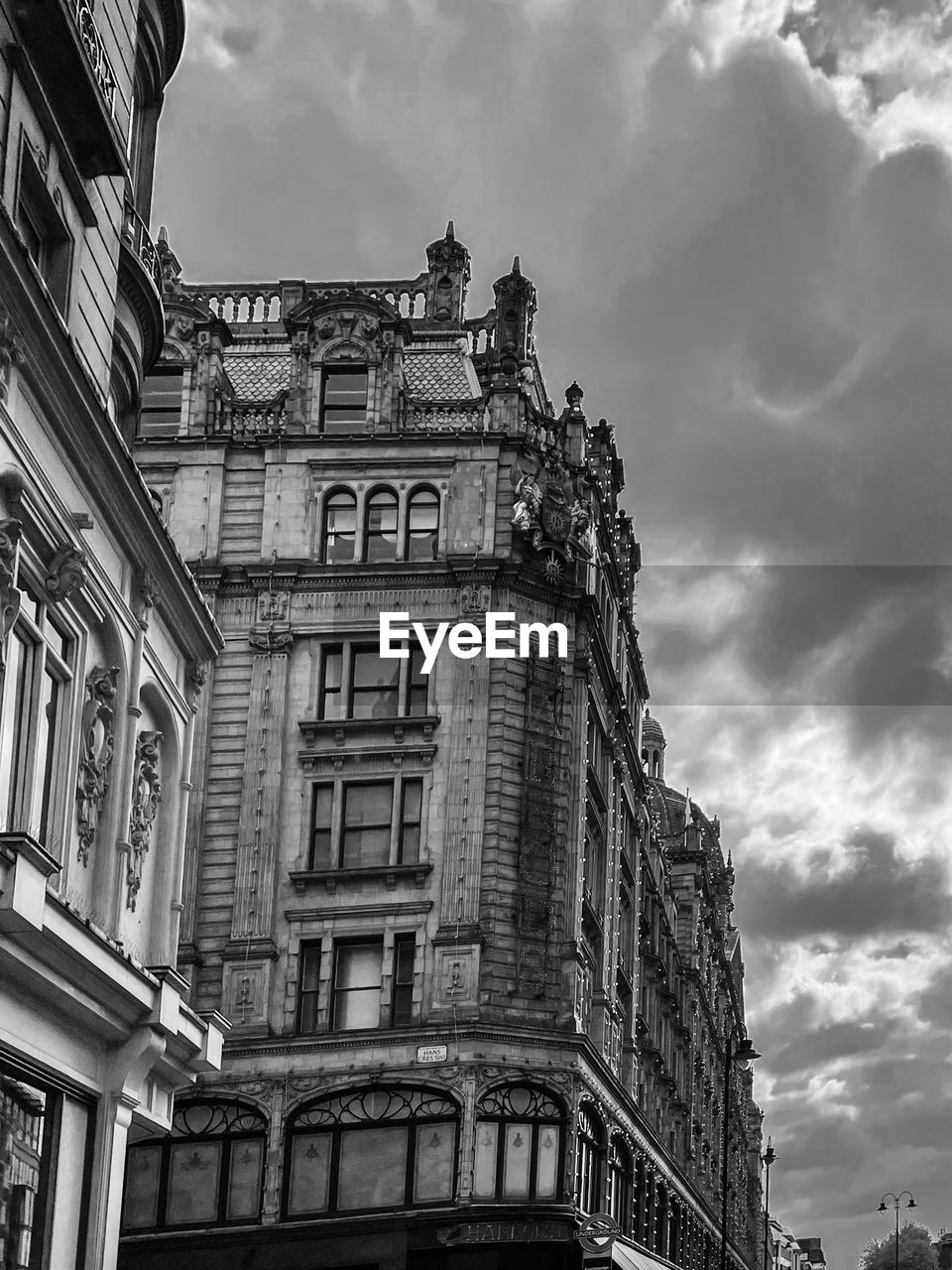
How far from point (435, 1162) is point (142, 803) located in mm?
22907

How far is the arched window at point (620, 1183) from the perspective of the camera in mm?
56281

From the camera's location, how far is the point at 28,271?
2192cm

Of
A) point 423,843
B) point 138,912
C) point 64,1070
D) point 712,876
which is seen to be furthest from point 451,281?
point 712,876

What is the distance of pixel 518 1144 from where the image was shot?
49.8 m

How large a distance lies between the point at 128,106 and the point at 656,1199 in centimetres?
4744

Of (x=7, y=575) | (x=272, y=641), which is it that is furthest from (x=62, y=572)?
(x=272, y=641)

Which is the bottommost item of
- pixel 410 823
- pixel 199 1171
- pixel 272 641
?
pixel 199 1171

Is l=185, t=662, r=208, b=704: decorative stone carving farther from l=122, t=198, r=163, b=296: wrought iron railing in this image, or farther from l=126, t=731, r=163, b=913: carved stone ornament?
l=122, t=198, r=163, b=296: wrought iron railing

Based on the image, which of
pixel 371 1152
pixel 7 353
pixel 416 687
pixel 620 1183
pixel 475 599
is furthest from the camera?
pixel 620 1183

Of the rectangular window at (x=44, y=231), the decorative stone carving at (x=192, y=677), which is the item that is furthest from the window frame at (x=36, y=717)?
the decorative stone carving at (x=192, y=677)

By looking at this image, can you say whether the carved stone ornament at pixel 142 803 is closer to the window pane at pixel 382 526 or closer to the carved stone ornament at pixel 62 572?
the carved stone ornament at pixel 62 572

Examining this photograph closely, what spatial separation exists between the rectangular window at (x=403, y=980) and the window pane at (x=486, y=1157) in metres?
3.34

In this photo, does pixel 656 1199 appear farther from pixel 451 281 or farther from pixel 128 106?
pixel 128 106

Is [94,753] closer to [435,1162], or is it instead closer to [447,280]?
[435,1162]
